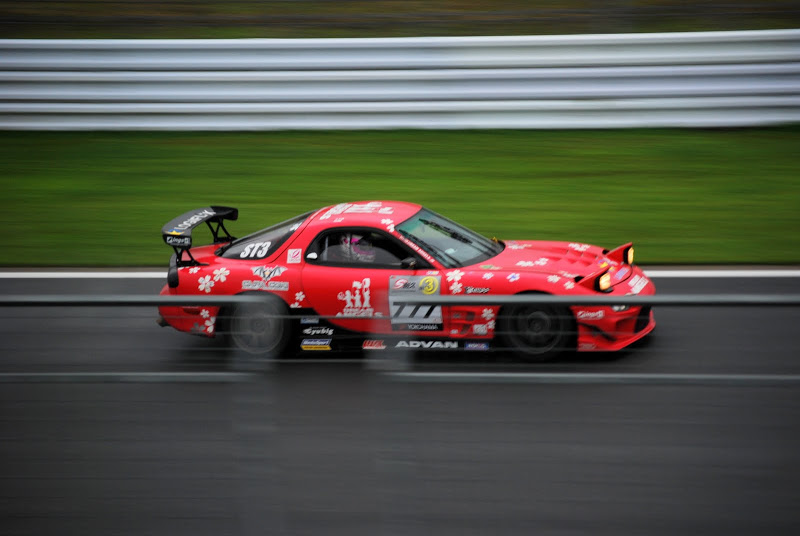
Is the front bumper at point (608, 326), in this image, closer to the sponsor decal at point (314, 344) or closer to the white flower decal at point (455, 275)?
the sponsor decal at point (314, 344)

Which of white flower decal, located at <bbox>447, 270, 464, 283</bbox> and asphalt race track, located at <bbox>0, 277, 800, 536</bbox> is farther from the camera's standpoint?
white flower decal, located at <bbox>447, 270, 464, 283</bbox>

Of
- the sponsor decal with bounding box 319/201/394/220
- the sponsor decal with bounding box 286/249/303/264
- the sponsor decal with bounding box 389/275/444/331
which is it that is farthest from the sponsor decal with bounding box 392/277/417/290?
the sponsor decal with bounding box 389/275/444/331

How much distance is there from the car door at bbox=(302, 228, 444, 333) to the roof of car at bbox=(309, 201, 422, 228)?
7 cm

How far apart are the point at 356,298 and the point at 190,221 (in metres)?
1.48

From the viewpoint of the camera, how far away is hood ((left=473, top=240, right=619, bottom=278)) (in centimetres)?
632

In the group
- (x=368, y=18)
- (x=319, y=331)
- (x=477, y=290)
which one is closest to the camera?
(x=319, y=331)

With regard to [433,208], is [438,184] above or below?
above

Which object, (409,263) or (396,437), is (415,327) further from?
(409,263)

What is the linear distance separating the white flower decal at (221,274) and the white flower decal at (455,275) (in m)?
1.73

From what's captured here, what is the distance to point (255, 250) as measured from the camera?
6758 mm

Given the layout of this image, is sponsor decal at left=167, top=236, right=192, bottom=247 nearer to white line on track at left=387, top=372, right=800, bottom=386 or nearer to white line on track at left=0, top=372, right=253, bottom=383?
white line on track at left=0, top=372, right=253, bottom=383

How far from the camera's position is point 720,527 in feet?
10.8

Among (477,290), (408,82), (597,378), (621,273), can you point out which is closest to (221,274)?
(477,290)

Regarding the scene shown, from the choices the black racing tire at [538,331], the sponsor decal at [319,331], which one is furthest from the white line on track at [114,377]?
the black racing tire at [538,331]
